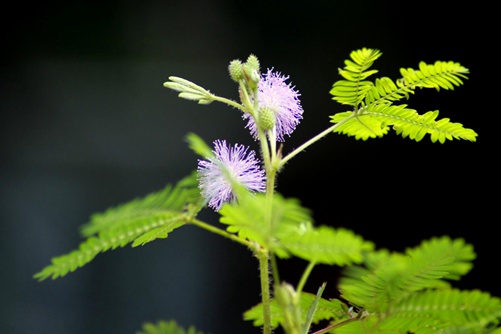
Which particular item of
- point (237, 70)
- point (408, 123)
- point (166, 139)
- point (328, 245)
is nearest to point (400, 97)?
point (408, 123)

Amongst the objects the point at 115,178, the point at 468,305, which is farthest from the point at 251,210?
the point at 115,178

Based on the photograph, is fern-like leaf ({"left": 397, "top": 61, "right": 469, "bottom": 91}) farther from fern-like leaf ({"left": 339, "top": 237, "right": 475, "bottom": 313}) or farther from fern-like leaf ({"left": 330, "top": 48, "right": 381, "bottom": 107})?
fern-like leaf ({"left": 339, "top": 237, "right": 475, "bottom": 313})

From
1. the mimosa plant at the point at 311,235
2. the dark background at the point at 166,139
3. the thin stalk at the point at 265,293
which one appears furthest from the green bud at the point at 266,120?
the dark background at the point at 166,139

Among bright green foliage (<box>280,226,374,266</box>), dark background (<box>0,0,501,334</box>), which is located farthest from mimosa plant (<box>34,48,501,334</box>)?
dark background (<box>0,0,501,334</box>)

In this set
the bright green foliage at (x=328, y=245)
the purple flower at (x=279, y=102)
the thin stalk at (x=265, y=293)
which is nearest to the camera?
the bright green foliage at (x=328, y=245)

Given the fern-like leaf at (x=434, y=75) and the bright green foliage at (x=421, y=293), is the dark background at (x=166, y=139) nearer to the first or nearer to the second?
the fern-like leaf at (x=434, y=75)

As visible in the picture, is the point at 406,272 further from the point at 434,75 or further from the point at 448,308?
the point at 434,75

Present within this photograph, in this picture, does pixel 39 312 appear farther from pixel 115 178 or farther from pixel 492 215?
pixel 492 215
